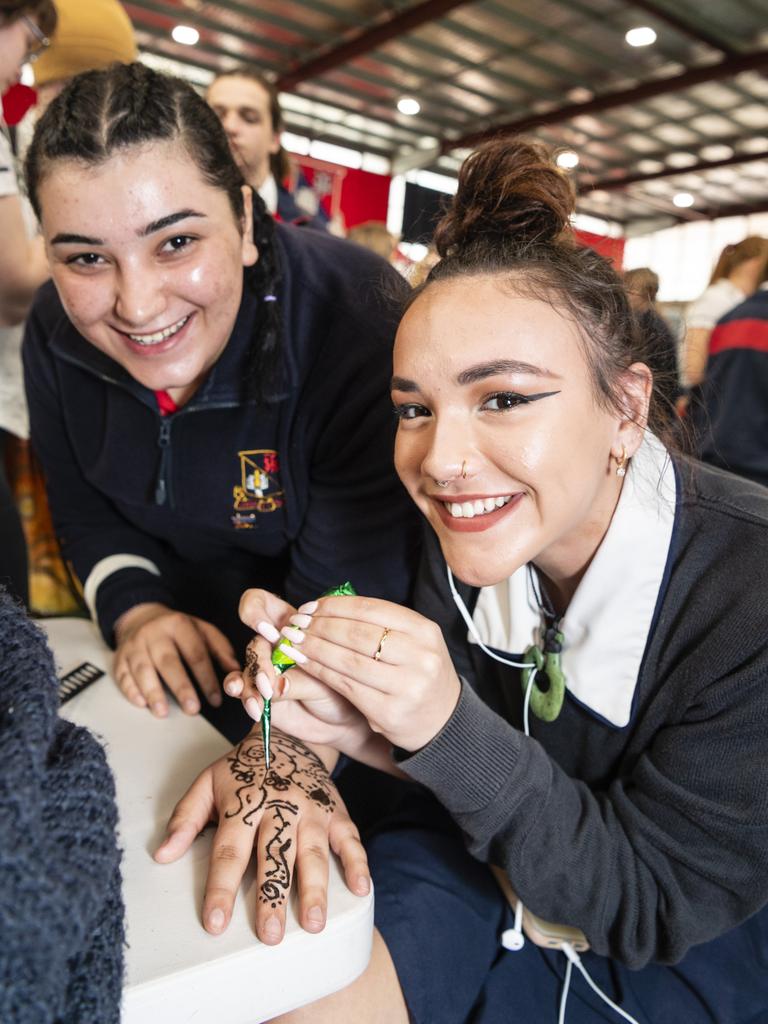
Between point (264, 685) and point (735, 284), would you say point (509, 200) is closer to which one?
point (264, 685)

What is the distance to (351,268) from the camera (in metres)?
1.36

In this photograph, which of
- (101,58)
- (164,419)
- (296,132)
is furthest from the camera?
(296,132)

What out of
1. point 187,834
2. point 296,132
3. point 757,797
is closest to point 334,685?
point 187,834

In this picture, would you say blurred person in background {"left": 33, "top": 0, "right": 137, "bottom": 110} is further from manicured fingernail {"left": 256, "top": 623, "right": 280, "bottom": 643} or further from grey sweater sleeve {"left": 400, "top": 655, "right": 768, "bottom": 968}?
grey sweater sleeve {"left": 400, "top": 655, "right": 768, "bottom": 968}

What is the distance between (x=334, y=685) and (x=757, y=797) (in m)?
0.43

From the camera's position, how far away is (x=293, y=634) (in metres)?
0.79

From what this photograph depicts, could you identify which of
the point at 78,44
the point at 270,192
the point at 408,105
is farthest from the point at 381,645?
the point at 408,105

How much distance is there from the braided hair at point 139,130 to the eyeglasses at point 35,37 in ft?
1.14

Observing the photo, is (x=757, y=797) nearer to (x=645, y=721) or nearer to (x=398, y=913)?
(x=645, y=721)

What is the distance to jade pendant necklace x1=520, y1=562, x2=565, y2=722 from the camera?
3.26 feet

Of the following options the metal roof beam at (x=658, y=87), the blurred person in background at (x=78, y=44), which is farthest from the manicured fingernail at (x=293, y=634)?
the metal roof beam at (x=658, y=87)

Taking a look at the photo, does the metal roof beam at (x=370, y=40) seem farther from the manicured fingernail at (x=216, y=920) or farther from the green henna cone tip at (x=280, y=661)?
the manicured fingernail at (x=216, y=920)

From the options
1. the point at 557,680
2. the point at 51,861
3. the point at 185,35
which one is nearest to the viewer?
the point at 51,861

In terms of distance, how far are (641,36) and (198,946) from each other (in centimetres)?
707
